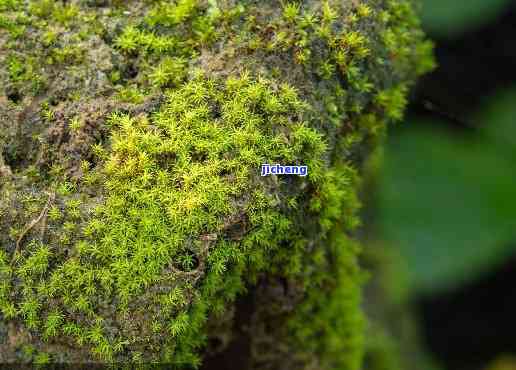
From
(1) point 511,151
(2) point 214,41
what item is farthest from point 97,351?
(1) point 511,151

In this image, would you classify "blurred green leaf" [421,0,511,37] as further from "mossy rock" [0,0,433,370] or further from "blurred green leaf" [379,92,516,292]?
"mossy rock" [0,0,433,370]

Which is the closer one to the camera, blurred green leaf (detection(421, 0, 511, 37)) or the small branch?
the small branch

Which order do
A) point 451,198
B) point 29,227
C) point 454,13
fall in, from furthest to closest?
point 451,198 < point 454,13 < point 29,227

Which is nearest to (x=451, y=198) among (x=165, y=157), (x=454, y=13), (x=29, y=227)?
(x=454, y=13)

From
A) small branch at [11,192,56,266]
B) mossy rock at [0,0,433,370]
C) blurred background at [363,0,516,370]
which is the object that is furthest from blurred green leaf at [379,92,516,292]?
small branch at [11,192,56,266]

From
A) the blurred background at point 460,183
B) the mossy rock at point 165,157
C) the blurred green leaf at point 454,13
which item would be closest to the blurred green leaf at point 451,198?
the blurred background at point 460,183

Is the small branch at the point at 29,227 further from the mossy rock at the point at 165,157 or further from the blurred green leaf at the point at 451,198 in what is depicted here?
the blurred green leaf at the point at 451,198

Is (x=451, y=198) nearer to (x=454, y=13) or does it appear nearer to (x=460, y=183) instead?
(x=460, y=183)
